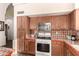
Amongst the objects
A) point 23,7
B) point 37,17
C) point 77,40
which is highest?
point 23,7

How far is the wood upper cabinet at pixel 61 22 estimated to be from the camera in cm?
221

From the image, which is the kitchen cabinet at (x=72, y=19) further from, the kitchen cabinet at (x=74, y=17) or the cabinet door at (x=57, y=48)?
the cabinet door at (x=57, y=48)

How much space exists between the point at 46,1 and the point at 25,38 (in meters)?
0.74

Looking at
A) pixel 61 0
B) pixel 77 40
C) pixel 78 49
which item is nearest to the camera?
pixel 78 49

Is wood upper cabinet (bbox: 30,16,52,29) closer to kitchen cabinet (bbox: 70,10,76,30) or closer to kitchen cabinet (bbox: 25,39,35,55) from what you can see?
kitchen cabinet (bbox: 25,39,35,55)

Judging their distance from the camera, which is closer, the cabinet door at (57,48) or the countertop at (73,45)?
the countertop at (73,45)

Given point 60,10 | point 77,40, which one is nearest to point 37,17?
point 60,10

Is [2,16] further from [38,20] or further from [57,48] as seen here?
[57,48]

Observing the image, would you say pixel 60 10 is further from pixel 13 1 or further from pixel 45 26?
pixel 13 1

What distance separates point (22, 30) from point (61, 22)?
69 centimetres

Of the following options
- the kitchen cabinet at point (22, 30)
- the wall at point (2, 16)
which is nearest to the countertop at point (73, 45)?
the kitchen cabinet at point (22, 30)

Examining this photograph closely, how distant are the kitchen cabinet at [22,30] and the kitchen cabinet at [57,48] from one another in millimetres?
510

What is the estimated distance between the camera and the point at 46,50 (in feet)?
7.55

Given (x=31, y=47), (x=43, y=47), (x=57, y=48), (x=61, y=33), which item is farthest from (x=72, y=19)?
(x=31, y=47)
